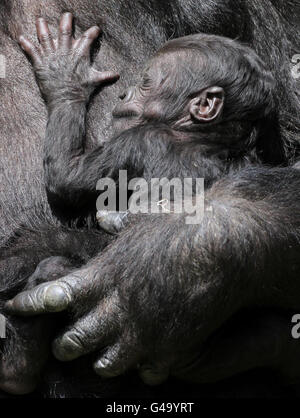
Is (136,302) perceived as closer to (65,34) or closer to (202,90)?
(202,90)

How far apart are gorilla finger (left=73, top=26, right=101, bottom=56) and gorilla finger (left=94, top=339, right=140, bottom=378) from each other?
80 centimetres

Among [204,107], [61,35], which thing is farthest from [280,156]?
[61,35]

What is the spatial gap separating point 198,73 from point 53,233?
54cm

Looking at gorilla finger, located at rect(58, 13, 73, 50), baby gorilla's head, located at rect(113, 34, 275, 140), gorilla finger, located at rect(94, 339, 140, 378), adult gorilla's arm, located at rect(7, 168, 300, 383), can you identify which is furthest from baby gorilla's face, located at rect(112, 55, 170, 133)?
gorilla finger, located at rect(94, 339, 140, 378)

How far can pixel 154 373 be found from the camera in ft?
7.61

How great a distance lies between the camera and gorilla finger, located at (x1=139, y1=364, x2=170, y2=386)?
2316 millimetres

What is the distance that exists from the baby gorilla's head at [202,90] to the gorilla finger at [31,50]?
25cm

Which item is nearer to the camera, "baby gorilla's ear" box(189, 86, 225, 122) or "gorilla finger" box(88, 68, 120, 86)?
"baby gorilla's ear" box(189, 86, 225, 122)

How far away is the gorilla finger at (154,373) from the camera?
7.60 feet

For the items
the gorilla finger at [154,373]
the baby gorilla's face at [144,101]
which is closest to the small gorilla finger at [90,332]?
the gorilla finger at [154,373]

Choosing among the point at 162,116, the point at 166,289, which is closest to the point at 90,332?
the point at 166,289

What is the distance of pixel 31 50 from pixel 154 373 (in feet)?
2.98

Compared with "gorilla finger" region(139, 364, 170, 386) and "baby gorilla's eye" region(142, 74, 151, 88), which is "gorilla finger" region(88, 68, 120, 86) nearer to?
"baby gorilla's eye" region(142, 74, 151, 88)

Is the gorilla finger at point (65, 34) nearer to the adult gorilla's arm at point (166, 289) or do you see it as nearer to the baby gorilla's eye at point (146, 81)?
the baby gorilla's eye at point (146, 81)
